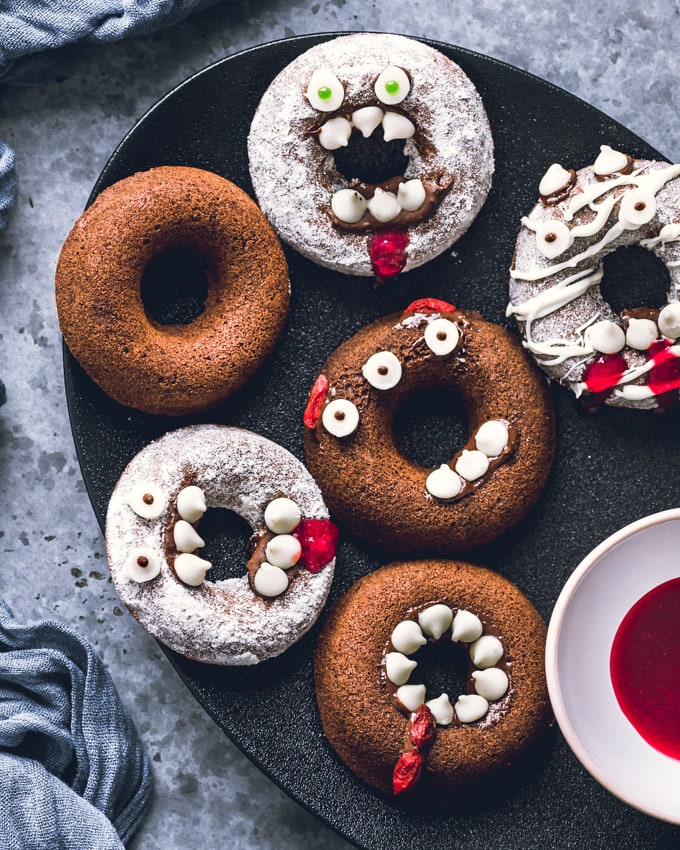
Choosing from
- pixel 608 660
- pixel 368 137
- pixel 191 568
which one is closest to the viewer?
pixel 608 660

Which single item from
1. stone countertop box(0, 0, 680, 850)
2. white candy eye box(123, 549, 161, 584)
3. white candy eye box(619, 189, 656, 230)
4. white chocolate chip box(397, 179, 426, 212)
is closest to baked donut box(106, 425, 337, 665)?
white candy eye box(123, 549, 161, 584)

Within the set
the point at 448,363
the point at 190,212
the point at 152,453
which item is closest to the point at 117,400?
the point at 152,453

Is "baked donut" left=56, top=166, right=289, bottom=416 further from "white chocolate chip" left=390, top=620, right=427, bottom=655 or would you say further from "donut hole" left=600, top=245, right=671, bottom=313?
"donut hole" left=600, top=245, right=671, bottom=313

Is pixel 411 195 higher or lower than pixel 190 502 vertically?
higher

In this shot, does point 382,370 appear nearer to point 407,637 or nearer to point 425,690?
point 407,637

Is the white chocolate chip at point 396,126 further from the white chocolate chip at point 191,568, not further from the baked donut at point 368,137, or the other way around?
the white chocolate chip at point 191,568

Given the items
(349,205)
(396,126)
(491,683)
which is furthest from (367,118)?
(491,683)
